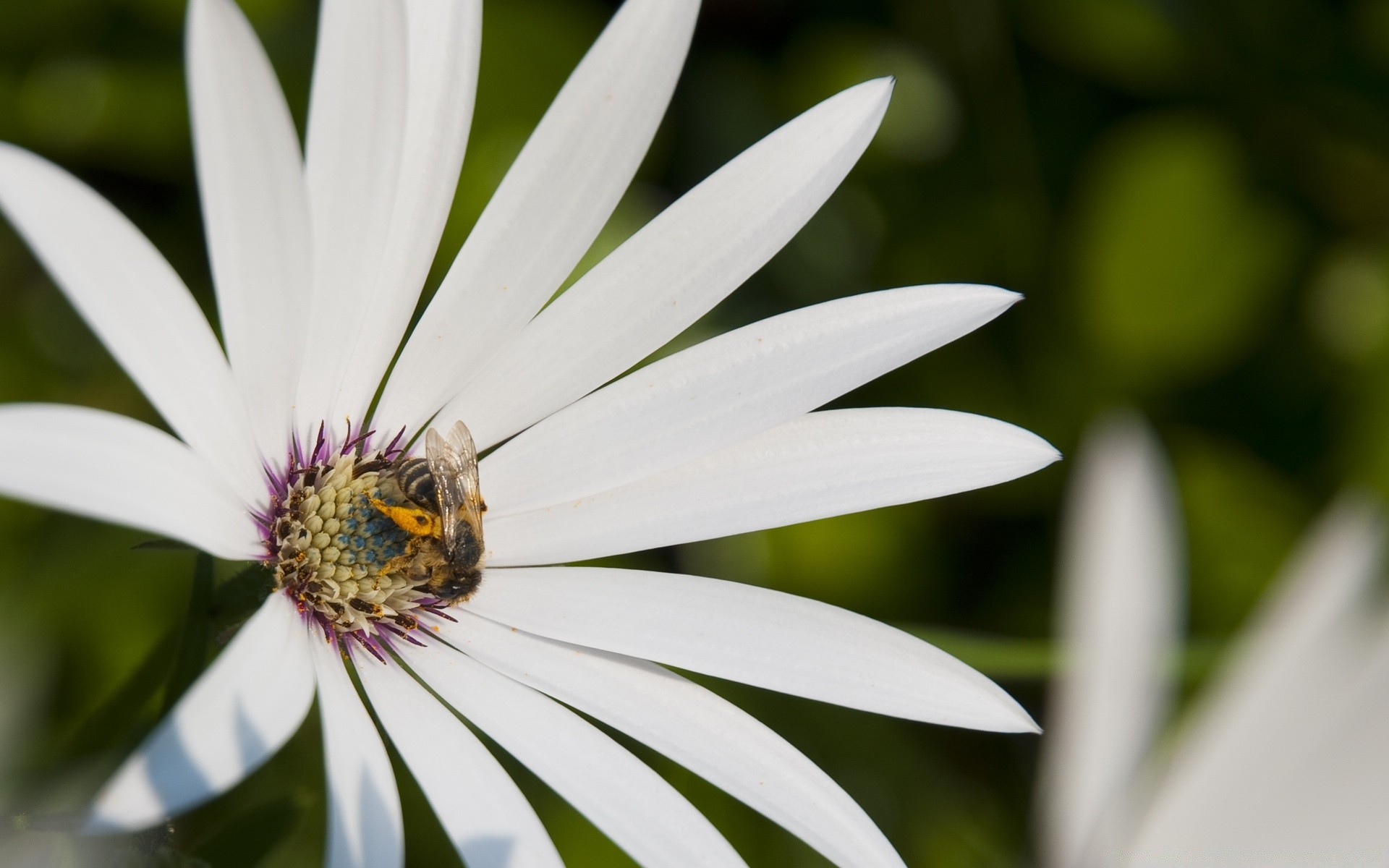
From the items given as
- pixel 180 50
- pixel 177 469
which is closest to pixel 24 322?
pixel 180 50

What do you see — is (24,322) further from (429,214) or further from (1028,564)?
(1028,564)

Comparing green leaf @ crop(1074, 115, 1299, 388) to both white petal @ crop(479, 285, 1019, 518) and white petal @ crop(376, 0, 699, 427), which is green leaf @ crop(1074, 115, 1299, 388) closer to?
white petal @ crop(479, 285, 1019, 518)

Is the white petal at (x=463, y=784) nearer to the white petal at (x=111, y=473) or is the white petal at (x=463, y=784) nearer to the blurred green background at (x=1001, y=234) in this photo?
the white petal at (x=111, y=473)

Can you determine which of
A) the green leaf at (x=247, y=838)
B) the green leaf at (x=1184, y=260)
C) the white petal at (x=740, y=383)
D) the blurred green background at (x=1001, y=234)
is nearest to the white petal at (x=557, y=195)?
the white petal at (x=740, y=383)

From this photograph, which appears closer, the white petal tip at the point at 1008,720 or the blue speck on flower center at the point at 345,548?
the white petal tip at the point at 1008,720

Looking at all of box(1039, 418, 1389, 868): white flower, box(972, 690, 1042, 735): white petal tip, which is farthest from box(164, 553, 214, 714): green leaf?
box(1039, 418, 1389, 868): white flower

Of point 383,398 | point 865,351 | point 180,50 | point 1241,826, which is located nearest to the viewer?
point 1241,826
